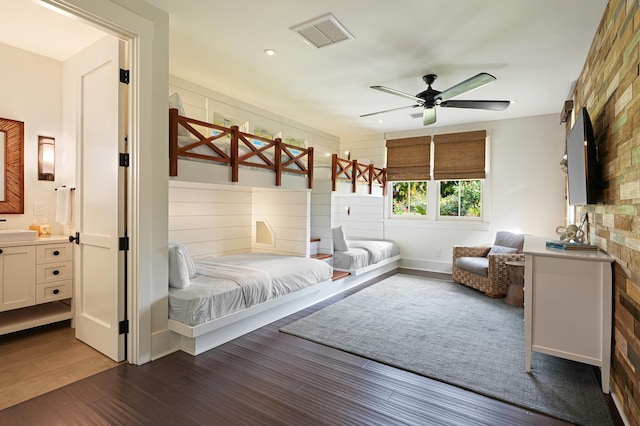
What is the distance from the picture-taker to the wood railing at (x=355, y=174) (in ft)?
17.5

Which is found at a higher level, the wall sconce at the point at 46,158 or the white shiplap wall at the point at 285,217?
the wall sconce at the point at 46,158

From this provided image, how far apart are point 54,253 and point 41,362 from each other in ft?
3.52

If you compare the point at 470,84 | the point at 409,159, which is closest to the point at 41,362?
the point at 470,84

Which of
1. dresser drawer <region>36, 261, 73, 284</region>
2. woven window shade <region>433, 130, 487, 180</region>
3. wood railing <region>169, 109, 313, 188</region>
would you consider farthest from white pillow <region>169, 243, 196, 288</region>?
woven window shade <region>433, 130, 487, 180</region>

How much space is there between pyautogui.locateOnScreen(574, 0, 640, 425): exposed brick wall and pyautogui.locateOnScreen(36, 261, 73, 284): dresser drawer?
4.58m

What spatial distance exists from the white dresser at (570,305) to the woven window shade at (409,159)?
13.9 feet

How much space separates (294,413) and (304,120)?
5122 mm

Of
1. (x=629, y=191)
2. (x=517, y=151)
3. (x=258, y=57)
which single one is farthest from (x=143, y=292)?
(x=517, y=151)

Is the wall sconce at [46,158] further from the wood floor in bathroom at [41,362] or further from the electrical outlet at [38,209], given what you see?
the wood floor in bathroom at [41,362]

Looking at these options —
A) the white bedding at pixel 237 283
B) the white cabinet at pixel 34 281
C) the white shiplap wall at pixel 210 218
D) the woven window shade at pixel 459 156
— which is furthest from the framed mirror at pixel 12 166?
the woven window shade at pixel 459 156

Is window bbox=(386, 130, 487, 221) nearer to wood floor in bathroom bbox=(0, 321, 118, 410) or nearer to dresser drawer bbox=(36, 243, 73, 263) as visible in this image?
dresser drawer bbox=(36, 243, 73, 263)

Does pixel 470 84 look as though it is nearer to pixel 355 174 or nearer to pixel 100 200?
pixel 355 174

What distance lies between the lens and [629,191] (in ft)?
6.53

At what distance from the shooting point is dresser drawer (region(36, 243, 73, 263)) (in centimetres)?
318
